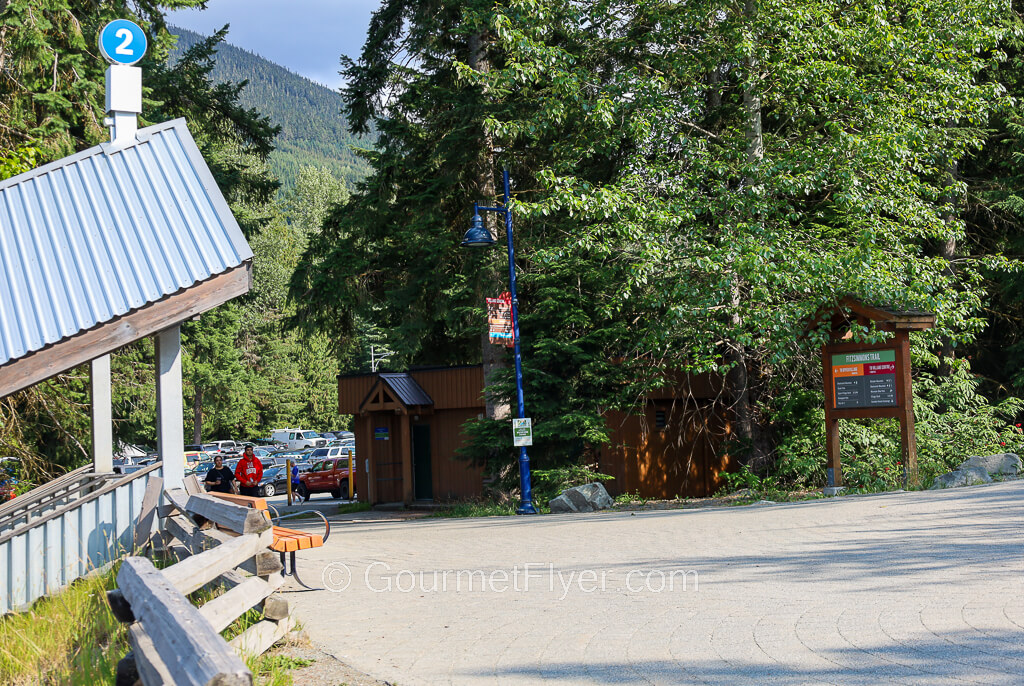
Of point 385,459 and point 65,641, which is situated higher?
point 65,641

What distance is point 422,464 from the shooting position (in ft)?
85.4

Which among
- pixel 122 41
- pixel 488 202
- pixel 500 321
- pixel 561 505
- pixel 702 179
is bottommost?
pixel 561 505

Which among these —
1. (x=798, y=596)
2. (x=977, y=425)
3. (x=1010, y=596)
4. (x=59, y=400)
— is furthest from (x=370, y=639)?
(x=977, y=425)

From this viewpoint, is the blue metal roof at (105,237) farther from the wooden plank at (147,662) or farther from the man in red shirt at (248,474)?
the man in red shirt at (248,474)

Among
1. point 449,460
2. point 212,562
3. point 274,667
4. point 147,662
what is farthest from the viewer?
point 449,460

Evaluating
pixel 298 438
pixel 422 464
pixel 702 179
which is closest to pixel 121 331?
pixel 702 179

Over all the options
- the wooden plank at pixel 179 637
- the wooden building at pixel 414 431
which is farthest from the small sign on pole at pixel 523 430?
the wooden plank at pixel 179 637

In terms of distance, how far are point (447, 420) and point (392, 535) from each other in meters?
10.1

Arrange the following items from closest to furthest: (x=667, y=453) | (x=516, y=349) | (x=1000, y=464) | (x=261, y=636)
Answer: (x=261, y=636) < (x=1000, y=464) < (x=516, y=349) < (x=667, y=453)

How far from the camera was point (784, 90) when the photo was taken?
1839 centimetres

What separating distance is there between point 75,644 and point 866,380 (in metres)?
13.9

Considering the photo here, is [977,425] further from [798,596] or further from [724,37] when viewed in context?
[798,596]

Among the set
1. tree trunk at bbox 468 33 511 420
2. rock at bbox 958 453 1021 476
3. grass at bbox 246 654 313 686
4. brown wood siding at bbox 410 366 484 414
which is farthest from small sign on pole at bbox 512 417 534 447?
grass at bbox 246 654 313 686

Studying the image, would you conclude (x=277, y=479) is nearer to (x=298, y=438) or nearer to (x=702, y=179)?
(x=702, y=179)
